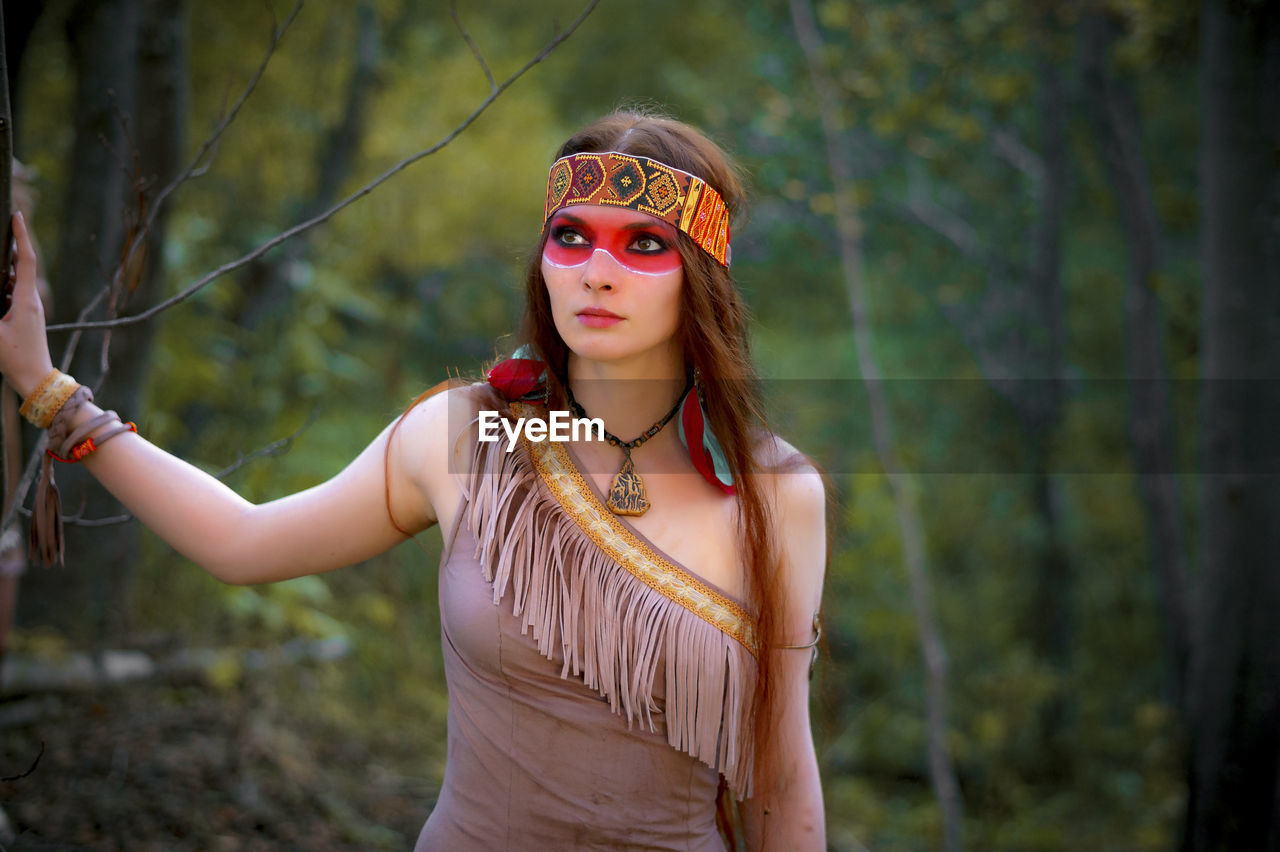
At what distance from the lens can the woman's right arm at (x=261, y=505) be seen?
5.05 ft

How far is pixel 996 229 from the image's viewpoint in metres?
9.43

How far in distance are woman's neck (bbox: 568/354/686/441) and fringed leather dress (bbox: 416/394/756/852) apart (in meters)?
0.23

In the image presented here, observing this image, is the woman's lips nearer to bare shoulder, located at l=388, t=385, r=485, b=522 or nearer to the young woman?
the young woman

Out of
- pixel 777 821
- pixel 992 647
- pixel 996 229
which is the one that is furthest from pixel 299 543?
pixel 996 229

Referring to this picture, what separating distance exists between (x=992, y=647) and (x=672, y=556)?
737cm

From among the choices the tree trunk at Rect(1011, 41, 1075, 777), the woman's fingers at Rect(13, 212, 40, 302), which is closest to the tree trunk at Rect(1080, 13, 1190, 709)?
the tree trunk at Rect(1011, 41, 1075, 777)

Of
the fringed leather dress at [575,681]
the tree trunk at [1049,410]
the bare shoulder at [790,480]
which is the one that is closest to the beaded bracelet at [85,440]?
the fringed leather dress at [575,681]

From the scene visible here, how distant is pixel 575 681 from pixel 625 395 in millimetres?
527

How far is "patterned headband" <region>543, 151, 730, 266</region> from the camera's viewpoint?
1740 millimetres

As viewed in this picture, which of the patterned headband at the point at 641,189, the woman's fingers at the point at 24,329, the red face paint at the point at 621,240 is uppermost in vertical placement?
the patterned headband at the point at 641,189

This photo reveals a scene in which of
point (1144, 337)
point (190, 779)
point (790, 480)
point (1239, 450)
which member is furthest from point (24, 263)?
point (1144, 337)

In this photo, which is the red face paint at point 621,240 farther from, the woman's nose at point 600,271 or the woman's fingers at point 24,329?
the woman's fingers at point 24,329

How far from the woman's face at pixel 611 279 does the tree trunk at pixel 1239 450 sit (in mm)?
2652

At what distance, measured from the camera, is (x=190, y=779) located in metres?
3.51
